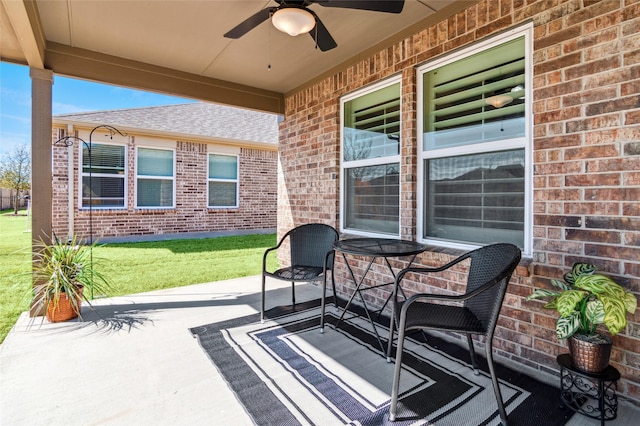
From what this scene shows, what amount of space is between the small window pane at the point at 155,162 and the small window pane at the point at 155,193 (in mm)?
216

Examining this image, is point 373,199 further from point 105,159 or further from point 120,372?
point 105,159

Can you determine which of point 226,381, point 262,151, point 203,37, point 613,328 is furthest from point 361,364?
point 262,151

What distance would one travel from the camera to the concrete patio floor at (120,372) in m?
1.86

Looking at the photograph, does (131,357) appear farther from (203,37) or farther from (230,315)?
(203,37)

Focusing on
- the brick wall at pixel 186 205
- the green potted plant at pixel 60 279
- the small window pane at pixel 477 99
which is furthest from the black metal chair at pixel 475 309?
the brick wall at pixel 186 205

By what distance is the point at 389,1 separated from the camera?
2.09 meters

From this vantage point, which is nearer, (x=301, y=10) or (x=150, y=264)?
(x=301, y=10)

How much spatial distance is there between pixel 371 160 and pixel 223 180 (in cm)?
712

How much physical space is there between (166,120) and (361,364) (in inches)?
359

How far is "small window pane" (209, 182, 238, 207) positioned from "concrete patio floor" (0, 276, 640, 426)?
6.38m

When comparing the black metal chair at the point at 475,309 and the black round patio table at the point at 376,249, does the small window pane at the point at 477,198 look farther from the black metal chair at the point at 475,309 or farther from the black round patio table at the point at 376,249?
the black metal chair at the point at 475,309

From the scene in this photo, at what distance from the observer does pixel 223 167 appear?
10016mm

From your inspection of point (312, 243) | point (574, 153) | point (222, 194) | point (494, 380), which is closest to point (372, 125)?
point (312, 243)

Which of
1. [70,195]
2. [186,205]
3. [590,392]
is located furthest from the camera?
[186,205]
